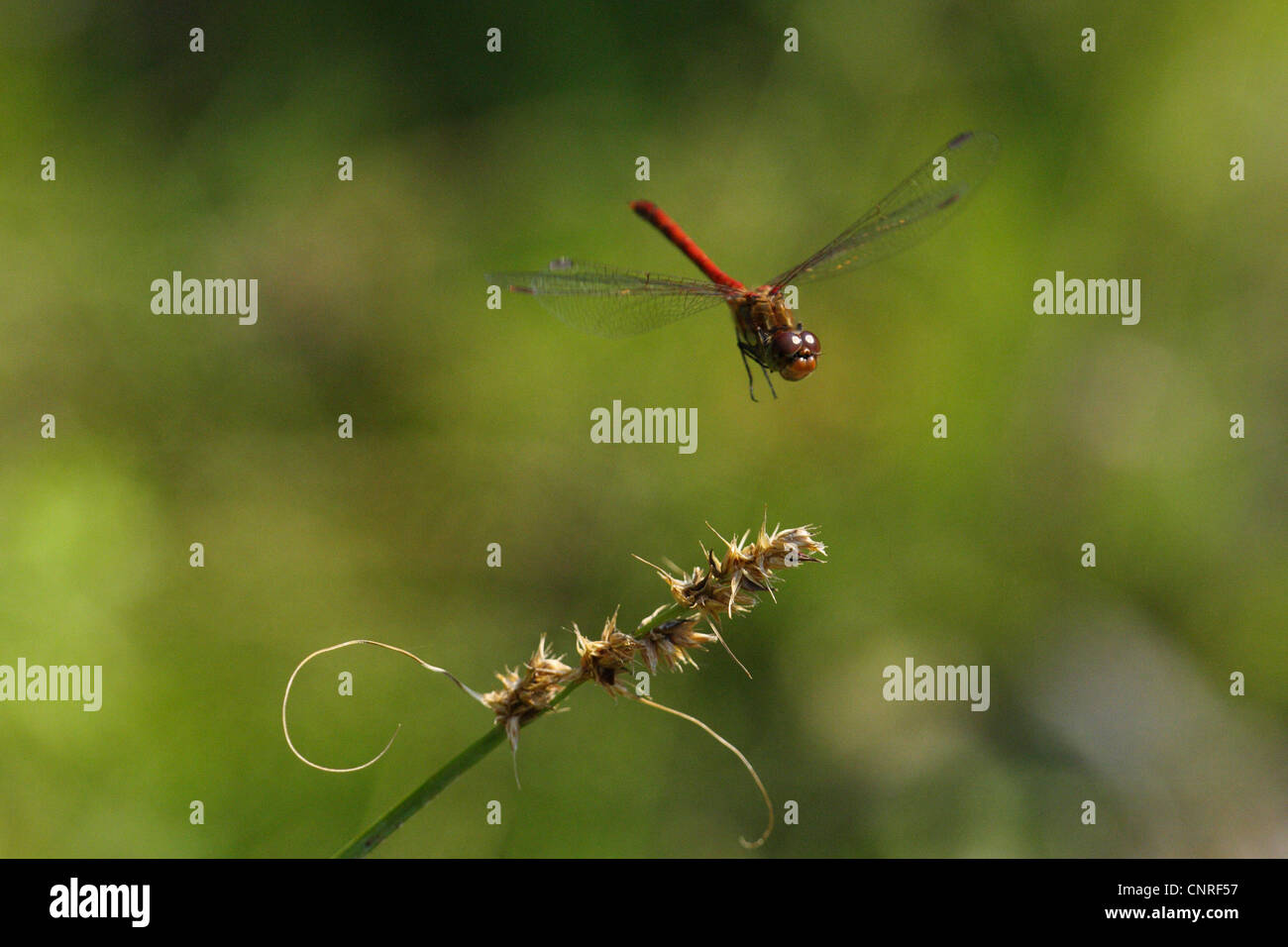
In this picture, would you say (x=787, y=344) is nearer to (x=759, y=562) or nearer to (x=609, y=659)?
(x=759, y=562)

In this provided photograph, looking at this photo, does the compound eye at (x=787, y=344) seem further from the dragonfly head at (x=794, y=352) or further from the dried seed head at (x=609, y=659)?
the dried seed head at (x=609, y=659)

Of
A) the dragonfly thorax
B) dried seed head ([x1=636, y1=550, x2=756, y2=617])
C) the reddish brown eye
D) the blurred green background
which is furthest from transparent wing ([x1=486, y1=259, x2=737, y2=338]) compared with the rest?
dried seed head ([x1=636, y1=550, x2=756, y2=617])

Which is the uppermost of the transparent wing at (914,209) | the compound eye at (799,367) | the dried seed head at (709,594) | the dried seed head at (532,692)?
the transparent wing at (914,209)

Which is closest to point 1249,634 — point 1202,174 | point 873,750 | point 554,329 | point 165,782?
point 873,750

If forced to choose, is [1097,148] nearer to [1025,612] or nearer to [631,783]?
[1025,612]

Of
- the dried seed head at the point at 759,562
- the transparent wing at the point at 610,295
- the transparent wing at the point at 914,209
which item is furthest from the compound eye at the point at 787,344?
the dried seed head at the point at 759,562

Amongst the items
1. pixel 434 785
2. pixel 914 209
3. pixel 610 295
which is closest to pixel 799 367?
pixel 610 295
